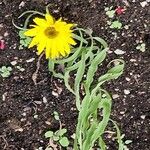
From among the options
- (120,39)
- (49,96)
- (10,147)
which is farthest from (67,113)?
(120,39)

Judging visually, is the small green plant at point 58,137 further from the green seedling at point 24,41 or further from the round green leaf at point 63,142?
the green seedling at point 24,41

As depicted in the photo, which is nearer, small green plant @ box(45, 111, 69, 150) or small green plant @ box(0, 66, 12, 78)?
small green plant @ box(45, 111, 69, 150)

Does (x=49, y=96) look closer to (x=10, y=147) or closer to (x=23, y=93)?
(x=23, y=93)

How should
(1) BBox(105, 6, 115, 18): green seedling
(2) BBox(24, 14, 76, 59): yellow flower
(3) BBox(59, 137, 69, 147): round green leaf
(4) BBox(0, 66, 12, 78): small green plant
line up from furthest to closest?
1. (1) BBox(105, 6, 115, 18): green seedling
2. (4) BBox(0, 66, 12, 78): small green plant
3. (3) BBox(59, 137, 69, 147): round green leaf
4. (2) BBox(24, 14, 76, 59): yellow flower

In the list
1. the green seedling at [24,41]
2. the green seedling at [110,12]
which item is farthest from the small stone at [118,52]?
the green seedling at [24,41]

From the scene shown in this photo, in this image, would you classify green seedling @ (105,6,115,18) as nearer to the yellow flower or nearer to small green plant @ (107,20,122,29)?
small green plant @ (107,20,122,29)

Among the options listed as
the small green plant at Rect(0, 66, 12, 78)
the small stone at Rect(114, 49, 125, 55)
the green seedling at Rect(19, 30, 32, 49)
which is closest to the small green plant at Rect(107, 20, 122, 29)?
the small stone at Rect(114, 49, 125, 55)

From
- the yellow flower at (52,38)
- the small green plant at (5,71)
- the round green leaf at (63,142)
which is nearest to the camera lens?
the yellow flower at (52,38)
